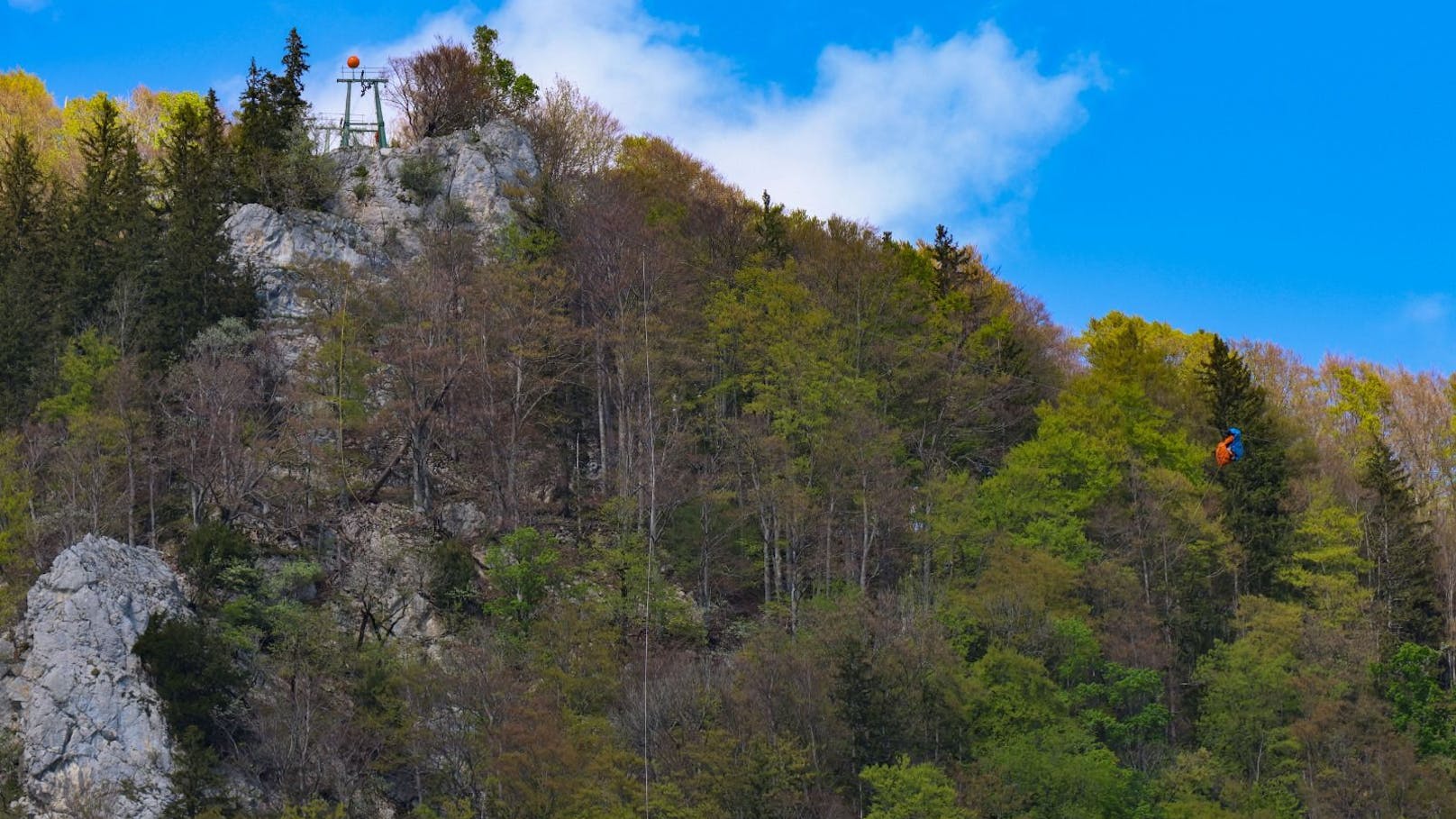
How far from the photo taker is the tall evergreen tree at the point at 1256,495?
53.4 m

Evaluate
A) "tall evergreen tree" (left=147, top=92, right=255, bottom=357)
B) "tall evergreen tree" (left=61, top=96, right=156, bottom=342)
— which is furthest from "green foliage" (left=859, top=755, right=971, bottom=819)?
"tall evergreen tree" (left=61, top=96, right=156, bottom=342)

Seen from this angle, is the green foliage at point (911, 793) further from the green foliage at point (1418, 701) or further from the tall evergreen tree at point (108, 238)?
the tall evergreen tree at point (108, 238)

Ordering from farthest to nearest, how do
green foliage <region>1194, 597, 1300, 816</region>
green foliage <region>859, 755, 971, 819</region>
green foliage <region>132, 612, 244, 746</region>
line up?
green foliage <region>1194, 597, 1300, 816</region>, green foliage <region>132, 612, 244, 746</region>, green foliage <region>859, 755, 971, 819</region>

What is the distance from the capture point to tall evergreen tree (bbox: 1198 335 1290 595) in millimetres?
53438

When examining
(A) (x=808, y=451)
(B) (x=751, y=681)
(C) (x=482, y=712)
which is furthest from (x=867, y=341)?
(C) (x=482, y=712)

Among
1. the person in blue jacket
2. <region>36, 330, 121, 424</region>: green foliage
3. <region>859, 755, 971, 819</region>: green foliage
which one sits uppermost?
<region>36, 330, 121, 424</region>: green foliage

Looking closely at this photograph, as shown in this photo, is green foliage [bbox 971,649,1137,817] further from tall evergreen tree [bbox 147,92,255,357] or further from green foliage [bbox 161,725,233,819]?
tall evergreen tree [bbox 147,92,255,357]

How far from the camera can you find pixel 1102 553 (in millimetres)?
51875

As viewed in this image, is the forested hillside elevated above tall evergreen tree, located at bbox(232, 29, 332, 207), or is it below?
below

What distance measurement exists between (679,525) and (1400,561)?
1020 inches

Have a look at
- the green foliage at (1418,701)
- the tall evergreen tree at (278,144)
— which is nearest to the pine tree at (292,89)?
the tall evergreen tree at (278,144)

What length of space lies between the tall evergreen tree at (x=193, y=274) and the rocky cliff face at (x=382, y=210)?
5.79 ft

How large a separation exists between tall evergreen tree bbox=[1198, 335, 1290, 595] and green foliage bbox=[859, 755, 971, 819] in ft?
62.8

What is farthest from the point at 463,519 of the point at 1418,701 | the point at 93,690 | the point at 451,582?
the point at 1418,701
